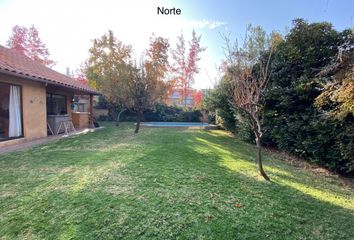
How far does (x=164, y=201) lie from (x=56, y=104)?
1242cm

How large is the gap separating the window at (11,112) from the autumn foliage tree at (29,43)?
21451 millimetres

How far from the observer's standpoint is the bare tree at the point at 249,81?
5.09m

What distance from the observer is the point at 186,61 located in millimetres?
30312

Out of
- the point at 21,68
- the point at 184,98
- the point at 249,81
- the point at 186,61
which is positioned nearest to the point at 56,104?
the point at 21,68

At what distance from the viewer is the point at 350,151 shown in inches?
210

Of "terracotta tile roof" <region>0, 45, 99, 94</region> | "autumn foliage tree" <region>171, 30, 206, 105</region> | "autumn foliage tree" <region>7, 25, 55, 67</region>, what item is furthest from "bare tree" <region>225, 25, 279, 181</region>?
"autumn foliage tree" <region>7, 25, 55, 67</region>

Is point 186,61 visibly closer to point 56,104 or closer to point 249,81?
point 56,104

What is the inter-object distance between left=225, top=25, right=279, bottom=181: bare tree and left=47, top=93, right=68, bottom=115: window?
10.7 m

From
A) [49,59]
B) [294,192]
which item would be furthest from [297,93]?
[49,59]

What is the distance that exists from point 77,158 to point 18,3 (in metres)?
8.16

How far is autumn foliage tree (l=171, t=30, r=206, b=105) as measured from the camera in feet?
98.6

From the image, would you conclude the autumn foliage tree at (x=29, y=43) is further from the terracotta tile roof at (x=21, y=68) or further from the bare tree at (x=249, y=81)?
the bare tree at (x=249, y=81)

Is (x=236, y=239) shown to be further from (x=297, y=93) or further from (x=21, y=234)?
(x=297, y=93)

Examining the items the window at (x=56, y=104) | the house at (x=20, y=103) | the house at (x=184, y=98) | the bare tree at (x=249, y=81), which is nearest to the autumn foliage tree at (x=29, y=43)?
the window at (x=56, y=104)
